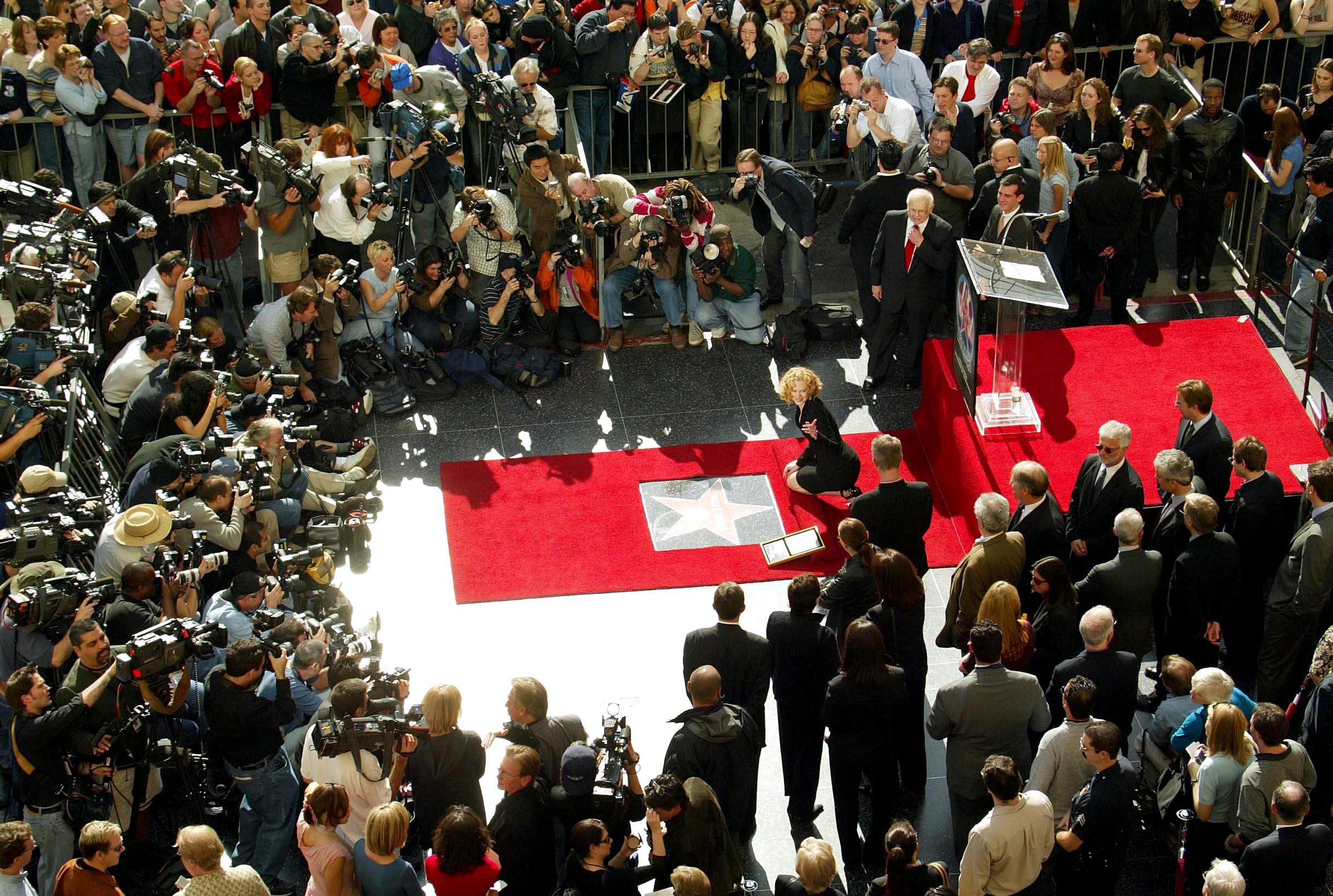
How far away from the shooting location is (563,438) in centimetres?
1205

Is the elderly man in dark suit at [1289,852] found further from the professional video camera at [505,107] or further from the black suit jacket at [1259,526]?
the professional video camera at [505,107]

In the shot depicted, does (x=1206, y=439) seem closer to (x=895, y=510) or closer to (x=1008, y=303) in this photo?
(x=1008, y=303)

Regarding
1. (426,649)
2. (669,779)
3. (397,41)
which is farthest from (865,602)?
(397,41)

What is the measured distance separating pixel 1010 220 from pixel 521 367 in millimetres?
3634

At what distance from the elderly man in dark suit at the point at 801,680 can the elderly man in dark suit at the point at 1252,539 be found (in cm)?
253

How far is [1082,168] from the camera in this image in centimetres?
1314

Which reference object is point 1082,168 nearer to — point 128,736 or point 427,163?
point 427,163

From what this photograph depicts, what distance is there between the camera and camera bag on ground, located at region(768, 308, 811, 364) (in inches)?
506

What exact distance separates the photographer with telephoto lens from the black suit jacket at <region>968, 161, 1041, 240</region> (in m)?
6.60

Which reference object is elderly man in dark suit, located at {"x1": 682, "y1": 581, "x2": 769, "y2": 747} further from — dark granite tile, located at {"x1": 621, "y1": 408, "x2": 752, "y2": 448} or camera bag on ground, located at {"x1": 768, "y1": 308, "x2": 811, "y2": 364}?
camera bag on ground, located at {"x1": 768, "y1": 308, "x2": 811, "y2": 364}

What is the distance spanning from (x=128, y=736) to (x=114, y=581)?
89 centimetres

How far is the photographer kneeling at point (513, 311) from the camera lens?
12336mm

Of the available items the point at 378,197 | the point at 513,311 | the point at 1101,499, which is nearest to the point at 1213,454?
the point at 1101,499

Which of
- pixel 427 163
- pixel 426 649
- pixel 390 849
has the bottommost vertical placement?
pixel 426 649
